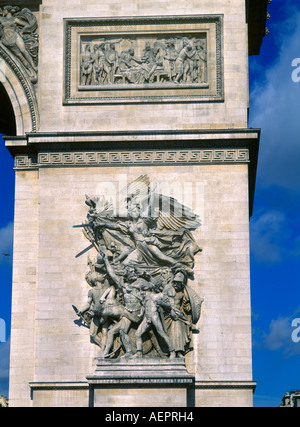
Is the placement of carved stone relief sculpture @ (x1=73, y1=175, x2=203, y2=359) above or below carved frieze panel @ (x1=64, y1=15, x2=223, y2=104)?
below

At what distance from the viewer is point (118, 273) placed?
85.9 feet

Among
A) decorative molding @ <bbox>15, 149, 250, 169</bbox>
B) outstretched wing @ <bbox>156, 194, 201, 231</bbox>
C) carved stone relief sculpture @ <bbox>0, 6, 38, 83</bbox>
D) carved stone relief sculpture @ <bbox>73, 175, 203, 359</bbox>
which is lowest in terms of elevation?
carved stone relief sculpture @ <bbox>73, 175, 203, 359</bbox>

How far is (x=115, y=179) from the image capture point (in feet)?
88.6

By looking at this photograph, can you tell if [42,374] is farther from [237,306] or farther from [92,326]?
[237,306]

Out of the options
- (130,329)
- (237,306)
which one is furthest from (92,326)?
(237,306)

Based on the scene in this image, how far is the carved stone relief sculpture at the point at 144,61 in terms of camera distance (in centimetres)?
2758

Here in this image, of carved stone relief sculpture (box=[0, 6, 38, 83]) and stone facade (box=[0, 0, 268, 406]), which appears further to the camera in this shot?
carved stone relief sculpture (box=[0, 6, 38, 83])

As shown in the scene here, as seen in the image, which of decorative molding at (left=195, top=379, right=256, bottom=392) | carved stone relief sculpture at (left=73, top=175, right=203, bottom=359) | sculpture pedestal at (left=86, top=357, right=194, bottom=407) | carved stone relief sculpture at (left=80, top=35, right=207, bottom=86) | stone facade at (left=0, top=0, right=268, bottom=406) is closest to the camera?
sculpture pedestal at (left=86, top=357, right=194, bottom=407)

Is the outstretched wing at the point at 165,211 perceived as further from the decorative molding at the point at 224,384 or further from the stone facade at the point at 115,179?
the decorative molding at the point at 224,384

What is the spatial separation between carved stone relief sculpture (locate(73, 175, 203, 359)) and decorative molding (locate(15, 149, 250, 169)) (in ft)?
1.92

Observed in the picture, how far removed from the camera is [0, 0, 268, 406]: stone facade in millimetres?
25922

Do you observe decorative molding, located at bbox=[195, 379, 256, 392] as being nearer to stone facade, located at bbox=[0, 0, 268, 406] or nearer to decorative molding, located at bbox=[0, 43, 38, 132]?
stone facade, located at bbox=[0, 0, 268, 406]

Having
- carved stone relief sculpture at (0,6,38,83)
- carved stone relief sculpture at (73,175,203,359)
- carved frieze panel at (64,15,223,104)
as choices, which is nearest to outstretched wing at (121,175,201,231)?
carved stone relief sculpture at (73,175,203,359)

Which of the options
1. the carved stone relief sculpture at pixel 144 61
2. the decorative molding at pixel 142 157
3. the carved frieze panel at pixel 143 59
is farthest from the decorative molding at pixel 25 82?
the carved stone relief sculpture at pixel 144 61
